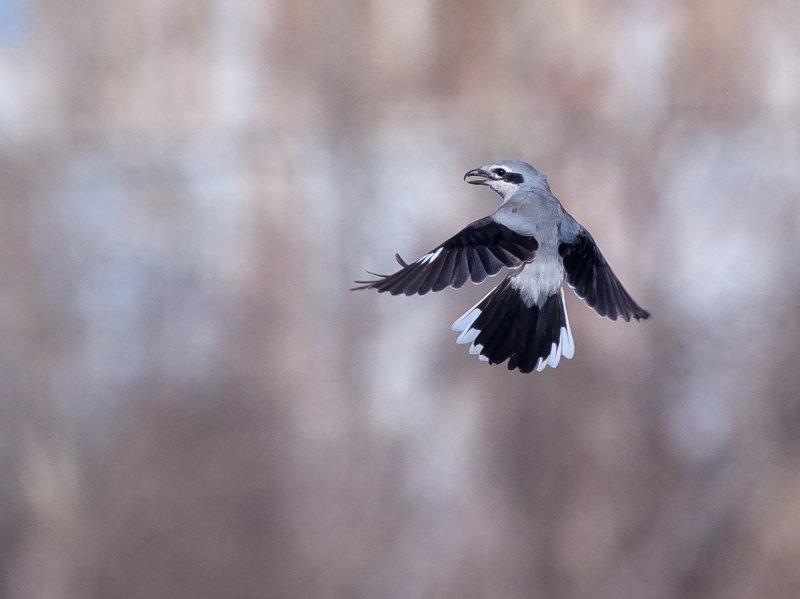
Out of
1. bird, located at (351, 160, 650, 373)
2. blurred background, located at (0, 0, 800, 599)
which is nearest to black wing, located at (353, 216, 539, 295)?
bird, located at (351, 160, 650, 373)

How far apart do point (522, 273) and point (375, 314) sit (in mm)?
2644

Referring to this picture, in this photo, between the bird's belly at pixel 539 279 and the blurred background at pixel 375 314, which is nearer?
the bird's belly at pixel 539 279

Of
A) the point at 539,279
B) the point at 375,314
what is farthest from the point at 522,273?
the point at 375,314

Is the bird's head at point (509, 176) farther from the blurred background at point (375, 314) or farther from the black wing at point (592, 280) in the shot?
the blurred background at point (375, 314)

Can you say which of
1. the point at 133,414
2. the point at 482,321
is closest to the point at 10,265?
the point at 133,414

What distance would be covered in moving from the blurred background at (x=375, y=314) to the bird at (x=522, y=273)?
2.34 m

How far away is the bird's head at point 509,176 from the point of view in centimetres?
140

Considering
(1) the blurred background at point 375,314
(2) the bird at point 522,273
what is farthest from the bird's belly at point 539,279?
(1) the blurred background at point 375,314

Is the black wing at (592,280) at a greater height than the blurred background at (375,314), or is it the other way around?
the blurred background at (375,314)

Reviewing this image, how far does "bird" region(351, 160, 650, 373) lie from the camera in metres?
1.26

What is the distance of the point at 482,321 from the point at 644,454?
2.62 meters

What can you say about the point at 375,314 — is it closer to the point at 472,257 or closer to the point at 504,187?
the point at 504,187

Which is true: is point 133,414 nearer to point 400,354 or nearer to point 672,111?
point 400,354

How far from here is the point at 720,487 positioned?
393 cm
